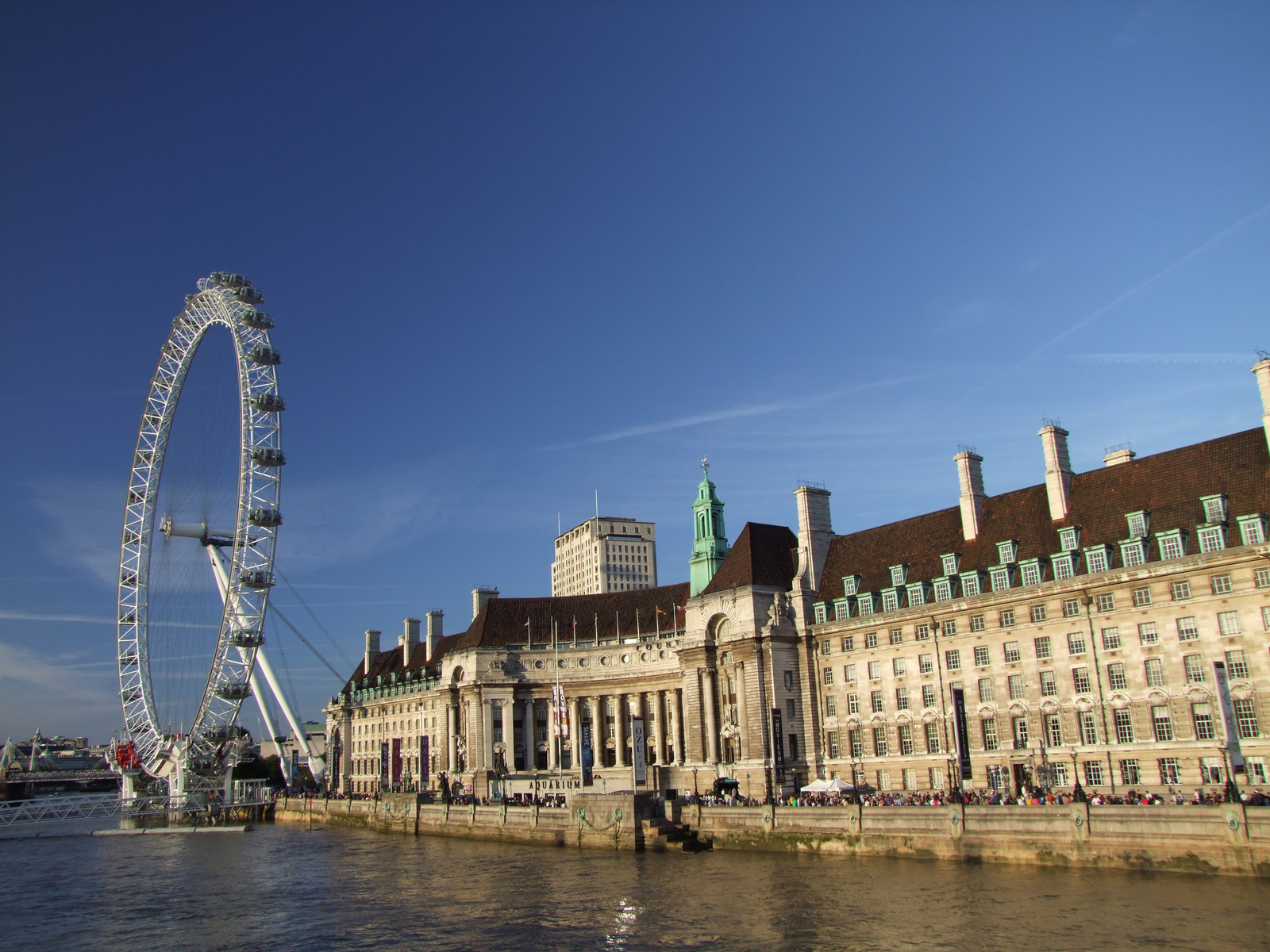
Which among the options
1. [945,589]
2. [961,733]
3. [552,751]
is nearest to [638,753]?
[961,733]

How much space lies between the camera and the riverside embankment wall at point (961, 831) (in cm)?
4384

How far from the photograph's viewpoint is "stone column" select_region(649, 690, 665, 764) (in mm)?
120188

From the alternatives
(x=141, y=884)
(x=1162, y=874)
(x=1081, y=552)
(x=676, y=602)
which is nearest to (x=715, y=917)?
(x=1162, y=874)

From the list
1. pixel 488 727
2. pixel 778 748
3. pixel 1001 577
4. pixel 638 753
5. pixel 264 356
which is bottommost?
pixel 778 748

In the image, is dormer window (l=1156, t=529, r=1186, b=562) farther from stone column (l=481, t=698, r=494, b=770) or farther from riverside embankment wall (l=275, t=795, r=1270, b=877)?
stone column (l=481, t=698, r=494, b=770)

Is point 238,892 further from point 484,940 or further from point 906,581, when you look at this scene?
point 906,581

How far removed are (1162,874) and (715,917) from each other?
19.2 meters

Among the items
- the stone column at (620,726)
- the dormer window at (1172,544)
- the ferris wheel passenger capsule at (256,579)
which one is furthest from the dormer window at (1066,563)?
the ferris wheel passenger capsule at (256,579)

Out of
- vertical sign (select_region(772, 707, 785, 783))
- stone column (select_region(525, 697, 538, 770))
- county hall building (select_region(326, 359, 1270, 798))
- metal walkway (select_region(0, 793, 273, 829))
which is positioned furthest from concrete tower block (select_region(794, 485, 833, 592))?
metal walkway (select_region(0, 793, 273, 829))

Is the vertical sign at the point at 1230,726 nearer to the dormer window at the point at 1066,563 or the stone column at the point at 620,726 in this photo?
the dormer window at the point at 1066,563

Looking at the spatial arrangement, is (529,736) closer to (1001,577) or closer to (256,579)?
(256,579)

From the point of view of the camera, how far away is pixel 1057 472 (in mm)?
72312

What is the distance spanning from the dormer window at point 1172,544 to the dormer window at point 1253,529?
10.9 feet

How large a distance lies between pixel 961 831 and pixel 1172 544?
73.7ft
